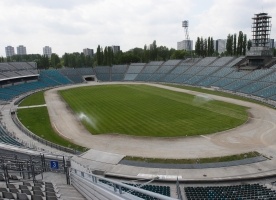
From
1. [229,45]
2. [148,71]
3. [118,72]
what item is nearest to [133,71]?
[118,72]

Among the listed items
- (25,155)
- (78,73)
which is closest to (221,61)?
(78,73)

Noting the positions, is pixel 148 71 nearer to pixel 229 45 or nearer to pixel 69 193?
pixel 229 45

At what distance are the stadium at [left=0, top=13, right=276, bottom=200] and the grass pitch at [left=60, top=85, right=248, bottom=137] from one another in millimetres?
192

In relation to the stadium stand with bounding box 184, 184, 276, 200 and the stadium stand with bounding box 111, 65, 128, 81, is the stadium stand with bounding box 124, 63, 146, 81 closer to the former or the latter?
the stadium stand with bounding box 111, 65, 128, 81

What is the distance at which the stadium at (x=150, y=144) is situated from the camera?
53.9 ft

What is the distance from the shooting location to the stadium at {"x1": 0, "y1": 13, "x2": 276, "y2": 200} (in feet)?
53.9

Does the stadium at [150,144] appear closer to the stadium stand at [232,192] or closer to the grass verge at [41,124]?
the stadium stand at [232,192]

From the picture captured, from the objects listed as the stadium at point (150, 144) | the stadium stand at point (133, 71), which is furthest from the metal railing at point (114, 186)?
the stadium stand at point (133, 71)

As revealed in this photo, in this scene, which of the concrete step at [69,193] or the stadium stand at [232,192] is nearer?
the concrete step at [69,193]

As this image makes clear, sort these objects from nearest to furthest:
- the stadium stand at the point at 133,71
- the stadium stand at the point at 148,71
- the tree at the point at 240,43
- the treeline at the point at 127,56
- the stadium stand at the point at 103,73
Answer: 1. the tree at the point at 240,43
2. the stadium stand at the point at 148,71
3. the stadium stand at the point at 133,71
4. the stadium stand at the point at 103,73
5. the treeline at the point at 127,56

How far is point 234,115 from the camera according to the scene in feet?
175

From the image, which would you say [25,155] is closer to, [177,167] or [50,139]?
[177,167]

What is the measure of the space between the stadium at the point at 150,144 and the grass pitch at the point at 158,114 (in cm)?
19

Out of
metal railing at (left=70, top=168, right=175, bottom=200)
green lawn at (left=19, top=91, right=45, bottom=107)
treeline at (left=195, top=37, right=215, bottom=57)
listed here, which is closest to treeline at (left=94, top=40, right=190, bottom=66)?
treeline at (left=195, top=37, right=215, bottom=57)
